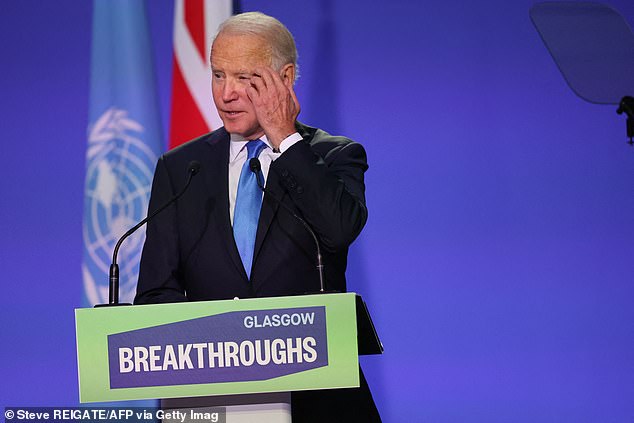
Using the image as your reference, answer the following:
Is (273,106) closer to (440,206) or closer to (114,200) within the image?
(114,200)

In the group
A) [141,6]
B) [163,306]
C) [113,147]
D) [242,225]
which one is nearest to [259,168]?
[242,225]

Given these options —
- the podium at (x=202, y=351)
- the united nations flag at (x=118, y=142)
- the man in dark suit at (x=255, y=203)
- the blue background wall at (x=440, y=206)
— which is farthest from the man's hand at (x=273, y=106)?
the blue background wall at (x=440, y=206)

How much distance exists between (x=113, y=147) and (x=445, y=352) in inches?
52.8

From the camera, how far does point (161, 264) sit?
198 centimetres

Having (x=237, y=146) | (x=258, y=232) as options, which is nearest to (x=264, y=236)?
(x=258, y=232)

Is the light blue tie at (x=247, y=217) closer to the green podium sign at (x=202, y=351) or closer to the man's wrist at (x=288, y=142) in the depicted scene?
the man's wrist at (x=288, y=142)

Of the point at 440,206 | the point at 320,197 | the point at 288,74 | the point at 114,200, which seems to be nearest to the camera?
the point at 320,197

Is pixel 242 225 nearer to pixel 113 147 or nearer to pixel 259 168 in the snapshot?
pixel 259 168

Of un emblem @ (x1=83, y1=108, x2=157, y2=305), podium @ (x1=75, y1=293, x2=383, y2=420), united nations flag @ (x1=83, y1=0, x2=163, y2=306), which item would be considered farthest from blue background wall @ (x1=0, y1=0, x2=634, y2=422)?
podium @ (x1=75, y1=293, x2=383, y2=420)

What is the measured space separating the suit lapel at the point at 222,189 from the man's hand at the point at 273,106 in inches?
6.0

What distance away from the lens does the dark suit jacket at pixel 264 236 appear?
1.87 m

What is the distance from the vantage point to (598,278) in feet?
11.6

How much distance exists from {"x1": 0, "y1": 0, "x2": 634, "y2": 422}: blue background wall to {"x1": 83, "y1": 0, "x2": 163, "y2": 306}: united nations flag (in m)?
0.09

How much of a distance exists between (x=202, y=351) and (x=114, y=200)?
6.19 ft
